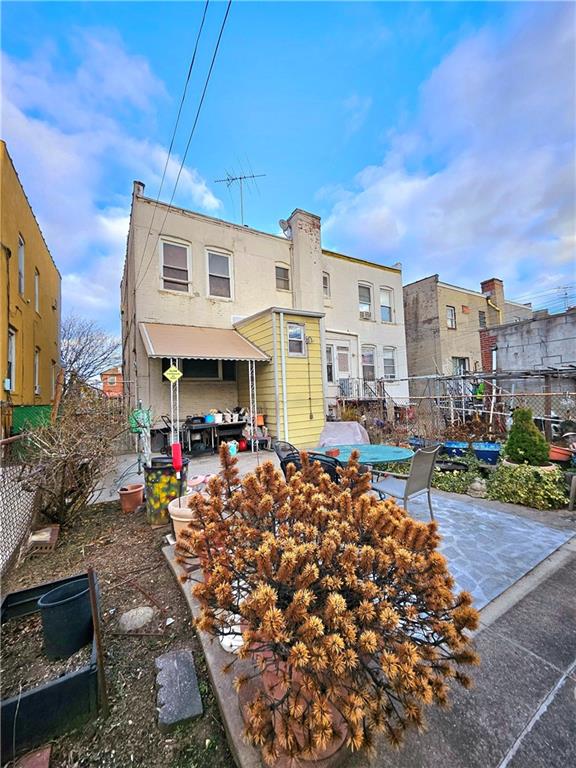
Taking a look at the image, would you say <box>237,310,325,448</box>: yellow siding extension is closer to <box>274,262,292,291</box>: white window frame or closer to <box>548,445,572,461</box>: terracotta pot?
<box>274,262,292,291</box>: white window frame

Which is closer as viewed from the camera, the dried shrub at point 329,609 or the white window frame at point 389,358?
the dried shrub at point 329,609

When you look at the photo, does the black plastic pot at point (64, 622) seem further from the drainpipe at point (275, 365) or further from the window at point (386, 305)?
the window at point (386, 305)

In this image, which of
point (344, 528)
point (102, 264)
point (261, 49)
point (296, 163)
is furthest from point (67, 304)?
point (344, 528)

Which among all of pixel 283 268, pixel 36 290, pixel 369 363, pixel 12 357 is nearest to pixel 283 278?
pixel 283 268

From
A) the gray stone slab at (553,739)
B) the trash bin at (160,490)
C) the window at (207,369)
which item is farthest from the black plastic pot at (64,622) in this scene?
the window at (207,369)

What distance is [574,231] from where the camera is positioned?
297 inches

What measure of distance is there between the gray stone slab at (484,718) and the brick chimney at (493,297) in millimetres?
21474

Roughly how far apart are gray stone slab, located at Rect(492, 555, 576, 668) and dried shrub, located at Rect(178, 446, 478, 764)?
1.02 metres

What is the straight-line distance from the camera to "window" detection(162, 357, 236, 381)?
9625 millimetres

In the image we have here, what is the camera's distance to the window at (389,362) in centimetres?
1496

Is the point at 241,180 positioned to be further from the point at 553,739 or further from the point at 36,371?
the point at 553,739

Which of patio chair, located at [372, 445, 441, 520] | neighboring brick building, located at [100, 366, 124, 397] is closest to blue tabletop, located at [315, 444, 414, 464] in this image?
patio chair, located at [372, 445, 441, 520]

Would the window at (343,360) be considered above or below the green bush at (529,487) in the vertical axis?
above

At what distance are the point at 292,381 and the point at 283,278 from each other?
4.61 metres
